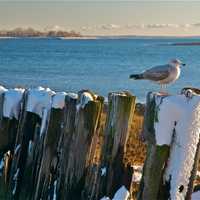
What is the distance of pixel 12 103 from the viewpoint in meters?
7.74

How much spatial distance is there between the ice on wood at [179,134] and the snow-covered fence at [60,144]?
0.52m

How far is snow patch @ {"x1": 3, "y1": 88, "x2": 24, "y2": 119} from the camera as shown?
304 inches

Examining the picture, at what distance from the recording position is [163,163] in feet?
20.8

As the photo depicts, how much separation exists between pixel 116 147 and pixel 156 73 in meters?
4.66

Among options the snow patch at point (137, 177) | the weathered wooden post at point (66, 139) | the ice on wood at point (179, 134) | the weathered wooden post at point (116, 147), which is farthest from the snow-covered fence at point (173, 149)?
the snow patch at point (137, 177)

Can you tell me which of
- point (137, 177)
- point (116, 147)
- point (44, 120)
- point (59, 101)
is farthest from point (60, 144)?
point (137, 177)

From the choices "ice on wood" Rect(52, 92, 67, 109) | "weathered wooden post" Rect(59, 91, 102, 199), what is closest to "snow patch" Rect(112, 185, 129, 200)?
"weathered wooden post" Rect(59, 91, 102, 199)

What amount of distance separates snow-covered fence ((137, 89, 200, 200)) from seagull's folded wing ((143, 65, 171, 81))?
189 inches

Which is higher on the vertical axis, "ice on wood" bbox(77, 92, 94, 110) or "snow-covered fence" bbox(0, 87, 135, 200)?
"ice on wood" bbox(77, 92, 94, 110)

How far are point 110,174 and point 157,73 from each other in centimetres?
474

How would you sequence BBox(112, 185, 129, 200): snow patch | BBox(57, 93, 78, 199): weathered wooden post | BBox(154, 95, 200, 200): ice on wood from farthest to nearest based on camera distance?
1. BBox(57, 93, 78, 199): weathered wooden post
2. BBox(112, 185, 129, 200): snow patch
3. BBox(154, 95, 200, 200): ice on wood

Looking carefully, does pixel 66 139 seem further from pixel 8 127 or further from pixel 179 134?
pixel 179 134

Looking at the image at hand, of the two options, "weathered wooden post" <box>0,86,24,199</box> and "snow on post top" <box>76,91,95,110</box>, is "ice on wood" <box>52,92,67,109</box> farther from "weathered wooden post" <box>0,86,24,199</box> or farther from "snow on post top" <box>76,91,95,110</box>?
"weathered wooden post" <box>0,86,24,199</box>

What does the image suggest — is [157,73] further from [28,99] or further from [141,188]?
[141,188]
